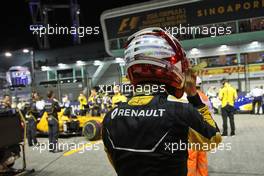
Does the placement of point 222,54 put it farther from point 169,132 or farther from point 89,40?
point 169,132

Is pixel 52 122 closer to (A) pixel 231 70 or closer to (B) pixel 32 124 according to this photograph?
(B) pixel 32 124

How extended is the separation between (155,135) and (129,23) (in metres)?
21.4

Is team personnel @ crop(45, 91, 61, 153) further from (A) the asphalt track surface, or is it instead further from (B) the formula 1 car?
(B) the formula 1 car

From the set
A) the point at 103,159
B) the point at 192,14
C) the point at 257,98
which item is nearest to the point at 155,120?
the point at 103,159

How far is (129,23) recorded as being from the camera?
22.7 meters

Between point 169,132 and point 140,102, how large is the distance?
0.24 meters

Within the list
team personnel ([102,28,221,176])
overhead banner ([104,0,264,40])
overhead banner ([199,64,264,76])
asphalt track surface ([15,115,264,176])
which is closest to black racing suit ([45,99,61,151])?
asphalt track surface ([15,115,264,176])

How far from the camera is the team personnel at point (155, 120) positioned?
1717mm

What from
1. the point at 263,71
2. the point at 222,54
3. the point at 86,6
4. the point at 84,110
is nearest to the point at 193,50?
the point at 222,54

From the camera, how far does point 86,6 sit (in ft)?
124

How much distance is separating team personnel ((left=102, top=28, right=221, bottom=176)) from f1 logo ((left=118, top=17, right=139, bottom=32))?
68.2 feet

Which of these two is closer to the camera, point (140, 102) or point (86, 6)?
point (140, 102)

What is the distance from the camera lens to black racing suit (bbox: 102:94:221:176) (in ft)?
5.62

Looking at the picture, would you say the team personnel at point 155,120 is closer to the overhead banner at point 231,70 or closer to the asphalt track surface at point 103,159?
the asphalt track surface at point 103,159
